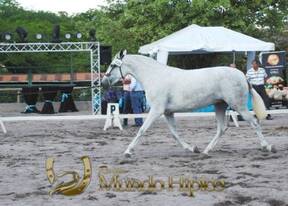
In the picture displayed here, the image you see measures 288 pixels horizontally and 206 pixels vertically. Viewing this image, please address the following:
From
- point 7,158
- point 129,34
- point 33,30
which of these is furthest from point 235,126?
point 33,30

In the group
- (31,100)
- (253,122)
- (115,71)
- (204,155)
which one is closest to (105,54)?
(31,100)

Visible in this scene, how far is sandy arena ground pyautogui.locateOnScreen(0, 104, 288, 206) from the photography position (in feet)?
21.4

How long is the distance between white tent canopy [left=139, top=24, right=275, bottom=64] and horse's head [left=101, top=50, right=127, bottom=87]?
9.81 meters

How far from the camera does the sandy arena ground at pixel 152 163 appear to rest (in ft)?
21.4

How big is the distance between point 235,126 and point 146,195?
9.86 m

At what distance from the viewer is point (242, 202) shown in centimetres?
Answer: 625

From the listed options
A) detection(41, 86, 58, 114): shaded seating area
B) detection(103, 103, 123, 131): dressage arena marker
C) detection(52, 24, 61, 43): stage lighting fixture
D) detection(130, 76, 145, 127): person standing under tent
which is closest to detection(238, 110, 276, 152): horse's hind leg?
detection(103, 103, 123, 131): dressage arena marker

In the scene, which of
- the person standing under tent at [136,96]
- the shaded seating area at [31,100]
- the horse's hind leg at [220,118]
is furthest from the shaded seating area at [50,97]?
the horse's hind leg at [220,118]

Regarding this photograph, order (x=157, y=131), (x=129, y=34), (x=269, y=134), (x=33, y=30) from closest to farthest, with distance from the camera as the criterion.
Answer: (x=269, y=134), (x=157, y=131), (x=129, y=34), (x=33, y=30)

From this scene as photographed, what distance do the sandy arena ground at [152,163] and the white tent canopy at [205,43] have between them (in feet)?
14.8

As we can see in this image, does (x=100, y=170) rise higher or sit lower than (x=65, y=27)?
lower

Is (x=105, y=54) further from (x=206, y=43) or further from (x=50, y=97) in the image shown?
(x=206, y=43)

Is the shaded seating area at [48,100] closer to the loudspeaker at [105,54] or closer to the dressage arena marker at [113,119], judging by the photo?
the loudspeaker at [105,54]

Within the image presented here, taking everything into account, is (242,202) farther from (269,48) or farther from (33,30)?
(33,30)
